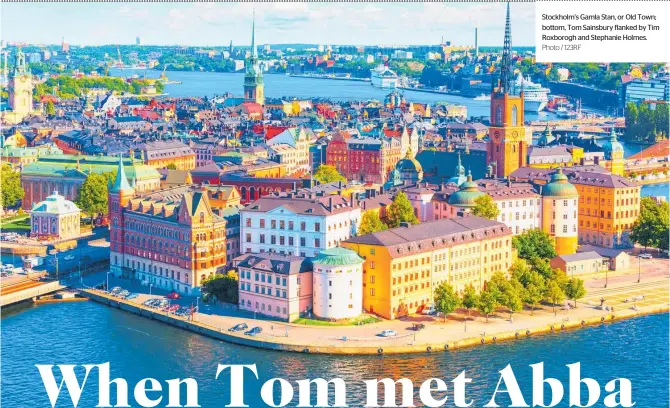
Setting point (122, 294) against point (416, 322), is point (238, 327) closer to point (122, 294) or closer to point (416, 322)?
point (416, 322)

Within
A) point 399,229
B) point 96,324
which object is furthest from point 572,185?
point 96,324

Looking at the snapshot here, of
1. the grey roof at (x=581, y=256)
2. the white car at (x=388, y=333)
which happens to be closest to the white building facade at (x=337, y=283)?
the white car at (x=388, y=333)

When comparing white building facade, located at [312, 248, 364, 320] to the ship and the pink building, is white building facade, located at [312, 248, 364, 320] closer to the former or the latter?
the pink building

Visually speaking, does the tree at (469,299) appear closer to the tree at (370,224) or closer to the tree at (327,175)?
the tree at (370,224)

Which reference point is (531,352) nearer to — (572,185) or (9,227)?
(572,185)

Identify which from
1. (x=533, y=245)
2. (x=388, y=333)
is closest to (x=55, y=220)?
(x=533, y=245)

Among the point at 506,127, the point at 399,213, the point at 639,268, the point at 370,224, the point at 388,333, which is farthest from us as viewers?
the point at 506,127

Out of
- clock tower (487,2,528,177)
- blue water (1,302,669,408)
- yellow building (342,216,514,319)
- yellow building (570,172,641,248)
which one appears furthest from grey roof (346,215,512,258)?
clock tower (487,2,528,177)

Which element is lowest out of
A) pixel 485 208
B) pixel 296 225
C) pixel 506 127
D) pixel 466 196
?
pixel 296 225
